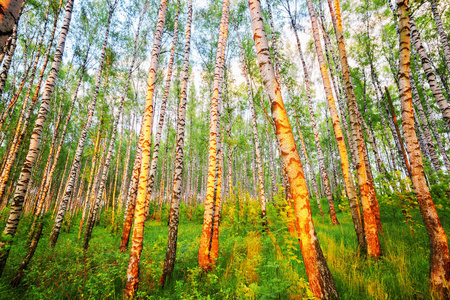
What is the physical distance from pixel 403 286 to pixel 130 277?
4425 millimetres

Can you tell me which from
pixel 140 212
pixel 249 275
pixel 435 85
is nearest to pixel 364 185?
pixel 249 275

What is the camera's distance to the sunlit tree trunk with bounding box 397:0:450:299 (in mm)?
2428

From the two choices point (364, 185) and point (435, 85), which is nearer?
point (364, 185)

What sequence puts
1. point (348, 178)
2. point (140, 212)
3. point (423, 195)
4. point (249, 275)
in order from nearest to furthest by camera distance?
point (423, 195) → point (140, 212) → point (249, 275) → point (348, 178)

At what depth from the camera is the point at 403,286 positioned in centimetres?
259

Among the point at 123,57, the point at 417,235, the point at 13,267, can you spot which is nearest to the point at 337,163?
the point at 417,235

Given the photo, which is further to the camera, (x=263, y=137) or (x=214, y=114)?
(x=263, y=137)

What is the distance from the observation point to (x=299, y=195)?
2.20m

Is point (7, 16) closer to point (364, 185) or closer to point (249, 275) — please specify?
point (249, 275)

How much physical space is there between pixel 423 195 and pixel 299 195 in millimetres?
2364

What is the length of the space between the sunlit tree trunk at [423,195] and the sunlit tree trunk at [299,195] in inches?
71.4

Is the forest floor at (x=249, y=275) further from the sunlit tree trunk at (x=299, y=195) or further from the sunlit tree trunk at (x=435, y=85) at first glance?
the sunlit tree trunk at (x=435, y=85)

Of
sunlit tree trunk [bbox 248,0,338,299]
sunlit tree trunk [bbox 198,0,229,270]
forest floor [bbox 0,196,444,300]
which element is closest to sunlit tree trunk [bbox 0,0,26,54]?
sunlit tree trunk [bbox 248,0,338,299]

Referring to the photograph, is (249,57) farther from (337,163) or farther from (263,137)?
(337,163)
